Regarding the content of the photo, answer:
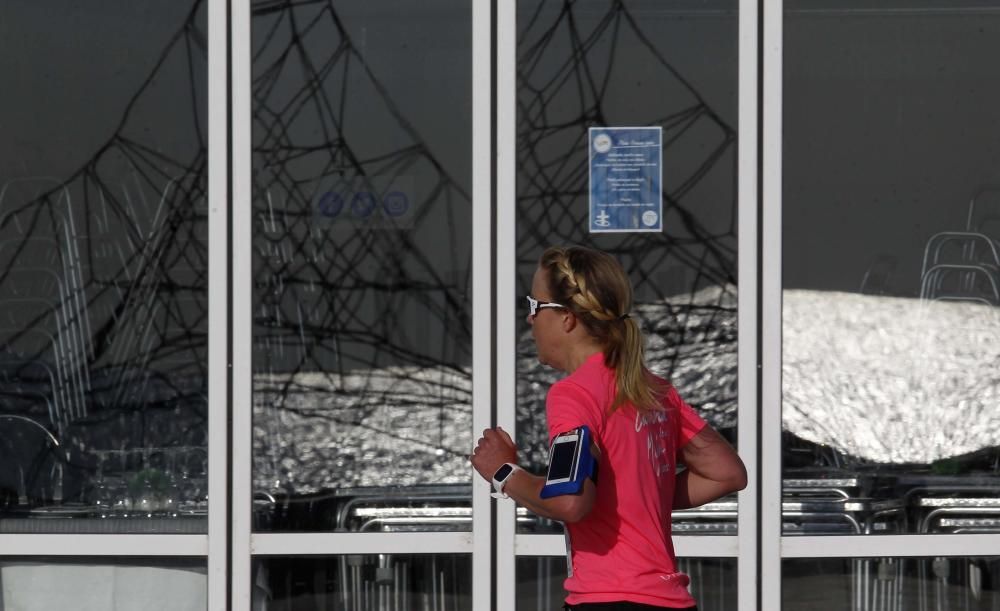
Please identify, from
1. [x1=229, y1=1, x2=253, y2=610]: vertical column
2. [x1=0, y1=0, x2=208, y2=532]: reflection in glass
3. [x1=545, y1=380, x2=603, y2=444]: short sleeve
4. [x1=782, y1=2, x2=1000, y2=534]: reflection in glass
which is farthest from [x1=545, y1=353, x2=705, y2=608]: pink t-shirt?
[x1=0, y1=0, x2=208, y2=532]: reflection in glass

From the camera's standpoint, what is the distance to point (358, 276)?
4.66 m

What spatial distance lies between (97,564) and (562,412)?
7.96ft

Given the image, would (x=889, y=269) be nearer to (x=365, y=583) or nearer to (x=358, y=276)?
(x=358, y=276)

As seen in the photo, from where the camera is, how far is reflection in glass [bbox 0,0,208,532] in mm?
4680

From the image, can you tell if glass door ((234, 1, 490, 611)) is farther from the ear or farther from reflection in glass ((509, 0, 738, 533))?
the ear

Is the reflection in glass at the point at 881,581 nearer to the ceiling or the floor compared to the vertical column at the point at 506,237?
nearer to the floor

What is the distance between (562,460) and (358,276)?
6.74ft

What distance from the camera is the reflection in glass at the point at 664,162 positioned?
461 cm

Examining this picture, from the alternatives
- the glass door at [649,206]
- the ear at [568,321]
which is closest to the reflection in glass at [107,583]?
the glass door at [649,206]

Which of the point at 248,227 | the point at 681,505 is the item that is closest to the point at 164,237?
the point at 248,227

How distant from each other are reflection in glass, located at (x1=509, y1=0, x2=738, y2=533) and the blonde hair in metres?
1.72

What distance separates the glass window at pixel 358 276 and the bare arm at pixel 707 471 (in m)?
1.60

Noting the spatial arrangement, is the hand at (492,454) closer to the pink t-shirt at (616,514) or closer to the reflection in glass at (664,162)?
the pink t-shirt at (616,514)

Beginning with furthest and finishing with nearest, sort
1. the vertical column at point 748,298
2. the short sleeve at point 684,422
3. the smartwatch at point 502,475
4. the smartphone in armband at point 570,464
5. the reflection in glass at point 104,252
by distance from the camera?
the reflection in glass at point 104,252 < the vertical column at point 748,298 < the short sleeve at point 684,422 < the smartwatch at point 502,475 < the smartphone in armband at point 570,464
